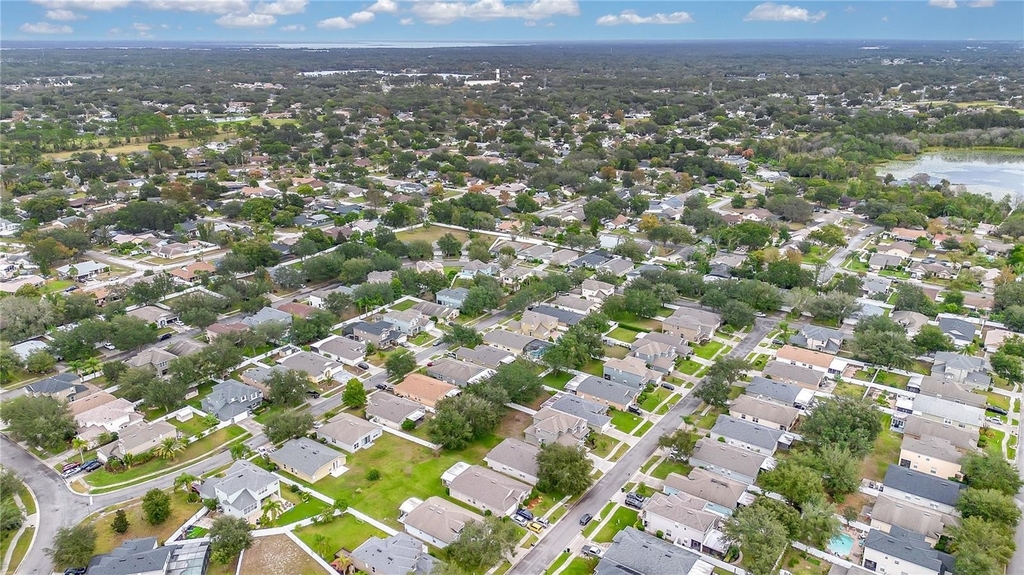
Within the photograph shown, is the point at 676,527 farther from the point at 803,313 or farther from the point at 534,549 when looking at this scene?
the point at 803,313

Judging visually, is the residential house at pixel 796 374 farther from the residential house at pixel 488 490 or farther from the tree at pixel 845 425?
the residential house at pixel 488 490

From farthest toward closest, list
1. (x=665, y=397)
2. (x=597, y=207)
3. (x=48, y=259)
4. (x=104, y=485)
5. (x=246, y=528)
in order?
1. (x=597, y=207)
2. (x=48, y=259)
3. (x=665, y=397)
4. (x=104, y=485)
5. (x=246, y=528)

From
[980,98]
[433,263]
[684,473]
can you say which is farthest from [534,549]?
[980,98]

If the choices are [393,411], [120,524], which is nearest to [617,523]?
[393,411]

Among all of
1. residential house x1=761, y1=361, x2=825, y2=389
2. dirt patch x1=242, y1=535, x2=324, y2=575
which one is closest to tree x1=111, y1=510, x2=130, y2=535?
dirt patch x1=242, y1=535, x2=324, y2=575

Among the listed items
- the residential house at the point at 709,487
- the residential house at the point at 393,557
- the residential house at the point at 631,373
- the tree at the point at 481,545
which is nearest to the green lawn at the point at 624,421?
the residential house at the point at 631,373

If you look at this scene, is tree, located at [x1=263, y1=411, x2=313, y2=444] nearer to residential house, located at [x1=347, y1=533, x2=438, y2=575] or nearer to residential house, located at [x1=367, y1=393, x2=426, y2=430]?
residential house, located at [x1=367, y1=393, x2=426, y2=430]
